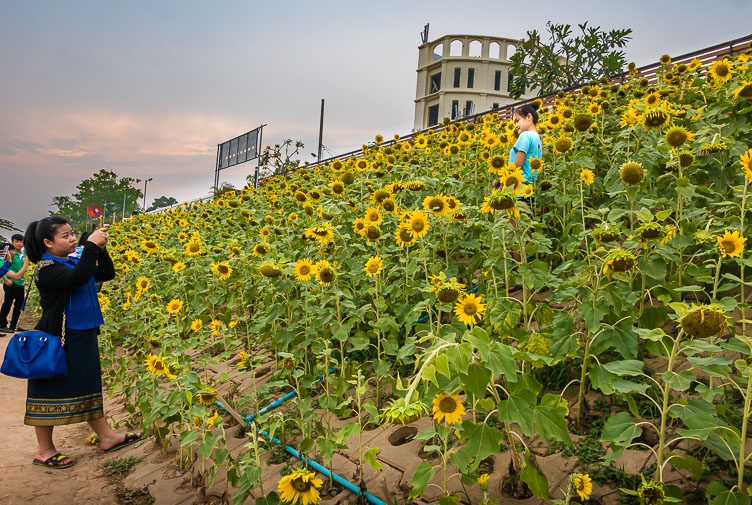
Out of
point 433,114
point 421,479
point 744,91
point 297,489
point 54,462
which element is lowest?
point 54,462

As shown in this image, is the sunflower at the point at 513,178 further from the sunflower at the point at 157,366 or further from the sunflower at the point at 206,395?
the sunflower at the point at 157,366

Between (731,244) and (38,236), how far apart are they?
4.44m

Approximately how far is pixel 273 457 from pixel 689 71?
265 inches

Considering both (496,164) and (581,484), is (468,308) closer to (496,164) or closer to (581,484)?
(581,484)

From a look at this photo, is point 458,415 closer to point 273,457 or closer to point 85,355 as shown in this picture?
point 273,457

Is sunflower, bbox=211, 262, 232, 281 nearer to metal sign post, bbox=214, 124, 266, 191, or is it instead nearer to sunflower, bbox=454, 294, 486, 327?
sunflower, bbox=454, 294, 486, 327

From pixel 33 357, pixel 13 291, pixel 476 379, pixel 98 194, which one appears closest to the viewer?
pixel 476 379

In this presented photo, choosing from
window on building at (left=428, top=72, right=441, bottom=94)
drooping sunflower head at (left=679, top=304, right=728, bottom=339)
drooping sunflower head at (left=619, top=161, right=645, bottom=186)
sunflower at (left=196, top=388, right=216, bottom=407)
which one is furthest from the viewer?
window on building at (left=428, top=72, right=441, bottom=94)

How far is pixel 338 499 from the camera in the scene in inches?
88.4

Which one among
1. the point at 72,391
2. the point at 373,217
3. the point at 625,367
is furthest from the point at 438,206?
the point at 72,391

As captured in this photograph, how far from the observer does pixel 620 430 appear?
160 centimetres

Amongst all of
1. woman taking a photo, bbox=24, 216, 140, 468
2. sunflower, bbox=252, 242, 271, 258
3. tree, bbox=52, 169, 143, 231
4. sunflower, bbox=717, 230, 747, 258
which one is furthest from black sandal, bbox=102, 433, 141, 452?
tree, bbox=52, 169, 143, 231

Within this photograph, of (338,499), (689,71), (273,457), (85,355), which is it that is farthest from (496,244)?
(689,71)

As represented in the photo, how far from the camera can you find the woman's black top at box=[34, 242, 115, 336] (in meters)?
3.21
